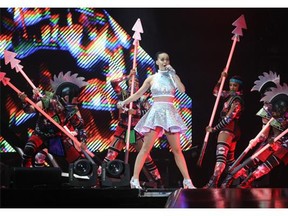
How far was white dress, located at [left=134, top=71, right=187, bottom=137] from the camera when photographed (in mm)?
8297

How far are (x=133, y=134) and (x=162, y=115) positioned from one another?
1.04m

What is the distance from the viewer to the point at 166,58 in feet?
28.3

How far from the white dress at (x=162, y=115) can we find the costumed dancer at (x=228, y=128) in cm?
105

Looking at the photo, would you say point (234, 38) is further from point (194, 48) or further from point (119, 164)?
point (119, 164)

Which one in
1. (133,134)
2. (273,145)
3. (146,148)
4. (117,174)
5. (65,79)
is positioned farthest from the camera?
(65,79)

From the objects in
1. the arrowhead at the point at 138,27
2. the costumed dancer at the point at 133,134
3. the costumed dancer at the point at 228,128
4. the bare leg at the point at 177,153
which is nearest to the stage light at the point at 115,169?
the bare leg at the point at 177,153

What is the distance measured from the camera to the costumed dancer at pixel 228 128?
9227mm

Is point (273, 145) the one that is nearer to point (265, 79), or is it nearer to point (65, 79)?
point (265, 79)

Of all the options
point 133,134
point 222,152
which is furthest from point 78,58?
point 222,152

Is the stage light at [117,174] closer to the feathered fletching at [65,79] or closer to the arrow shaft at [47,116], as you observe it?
the arrow shaft at [47,116]

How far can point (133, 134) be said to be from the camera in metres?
9.26

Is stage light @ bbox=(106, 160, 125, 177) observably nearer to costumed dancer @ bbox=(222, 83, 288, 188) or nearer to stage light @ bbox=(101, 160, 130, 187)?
stage light @ bbox=(101, 160, 130, 187)

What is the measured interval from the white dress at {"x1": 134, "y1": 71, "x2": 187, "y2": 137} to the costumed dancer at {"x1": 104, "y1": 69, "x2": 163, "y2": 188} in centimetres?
77

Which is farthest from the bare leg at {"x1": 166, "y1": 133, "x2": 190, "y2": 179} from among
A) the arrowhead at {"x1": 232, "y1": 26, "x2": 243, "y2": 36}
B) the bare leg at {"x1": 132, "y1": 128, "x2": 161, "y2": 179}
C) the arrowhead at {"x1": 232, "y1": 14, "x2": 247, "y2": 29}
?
the arrowhead at {"x1": 232, "y1": 14, "x2": 247, "y2": 29}
